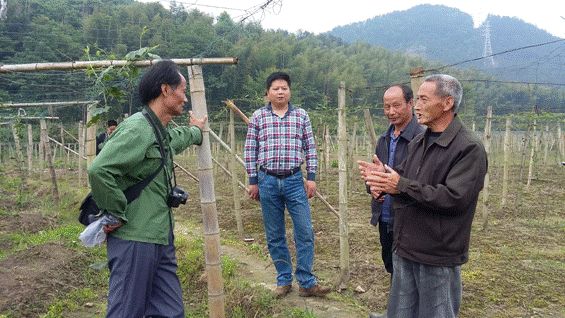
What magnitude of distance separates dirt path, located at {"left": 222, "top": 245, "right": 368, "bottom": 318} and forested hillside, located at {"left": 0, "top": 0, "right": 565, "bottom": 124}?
2.36 meters

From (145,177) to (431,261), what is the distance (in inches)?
57.1

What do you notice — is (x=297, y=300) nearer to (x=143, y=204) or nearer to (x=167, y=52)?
(x=143, y=204)

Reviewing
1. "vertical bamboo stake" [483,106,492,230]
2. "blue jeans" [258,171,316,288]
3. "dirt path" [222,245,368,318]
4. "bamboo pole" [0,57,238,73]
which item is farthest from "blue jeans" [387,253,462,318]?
"vertical bamboo stake" [483,106,492,230]

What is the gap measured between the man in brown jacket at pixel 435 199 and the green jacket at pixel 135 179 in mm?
1052

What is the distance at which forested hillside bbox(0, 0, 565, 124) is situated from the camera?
14039 mm

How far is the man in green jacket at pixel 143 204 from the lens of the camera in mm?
2320

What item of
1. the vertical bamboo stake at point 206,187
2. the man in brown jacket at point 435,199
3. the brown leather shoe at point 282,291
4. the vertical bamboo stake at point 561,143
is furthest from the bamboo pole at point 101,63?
the vertical bamboo stake at point 561,143

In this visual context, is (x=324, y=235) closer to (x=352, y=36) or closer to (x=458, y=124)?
(x=458, y=124)

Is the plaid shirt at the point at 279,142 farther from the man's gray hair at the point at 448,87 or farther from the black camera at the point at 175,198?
the man's gray hair at the point at 448,87

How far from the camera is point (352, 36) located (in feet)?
427

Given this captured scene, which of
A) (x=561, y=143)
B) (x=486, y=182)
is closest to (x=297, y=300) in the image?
(x=486, y=182)

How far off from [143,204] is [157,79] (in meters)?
0.65

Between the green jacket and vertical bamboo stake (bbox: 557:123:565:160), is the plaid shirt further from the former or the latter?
vertical bamboo stake (bbox: 557:123:565:160)

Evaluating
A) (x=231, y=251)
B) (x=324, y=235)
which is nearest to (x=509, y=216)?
(x=324, y=235)
